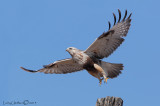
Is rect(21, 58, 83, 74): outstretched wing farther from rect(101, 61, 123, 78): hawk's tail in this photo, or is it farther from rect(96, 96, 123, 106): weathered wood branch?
rect(96, 96, 123, 106): weathered wood branch

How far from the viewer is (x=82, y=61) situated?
941cm

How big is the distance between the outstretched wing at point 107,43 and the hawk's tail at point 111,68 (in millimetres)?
276

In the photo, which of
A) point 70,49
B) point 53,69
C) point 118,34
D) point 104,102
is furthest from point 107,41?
point 104,102

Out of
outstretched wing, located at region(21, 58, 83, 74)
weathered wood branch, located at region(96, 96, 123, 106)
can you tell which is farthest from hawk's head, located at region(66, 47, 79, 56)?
weathered wood branch, located at region(96, 96, 123, 106)

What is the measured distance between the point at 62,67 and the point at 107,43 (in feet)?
5.41

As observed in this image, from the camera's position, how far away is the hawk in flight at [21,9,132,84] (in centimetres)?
938

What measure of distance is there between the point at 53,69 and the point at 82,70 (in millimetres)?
920

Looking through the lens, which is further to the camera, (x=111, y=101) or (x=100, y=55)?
(x=100, y=55)

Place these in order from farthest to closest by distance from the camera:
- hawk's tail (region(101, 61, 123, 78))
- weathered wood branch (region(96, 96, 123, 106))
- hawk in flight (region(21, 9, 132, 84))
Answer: hawk's tail (region(101, 61, 123, 78)) < hawk in flight (region(21, 9, 132, 84)) < weathered wood branch (region(96, 96, 123, 106))

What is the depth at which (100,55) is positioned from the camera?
9.79 metres

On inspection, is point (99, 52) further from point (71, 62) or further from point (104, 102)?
point (104, 102)

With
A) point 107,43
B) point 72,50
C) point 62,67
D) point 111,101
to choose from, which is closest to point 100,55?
point 107,43

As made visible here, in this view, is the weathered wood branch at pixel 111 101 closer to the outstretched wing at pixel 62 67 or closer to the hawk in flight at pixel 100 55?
the hawk in flight at pixel 100 55

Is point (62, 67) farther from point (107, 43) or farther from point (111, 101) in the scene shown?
point (111, 101)
